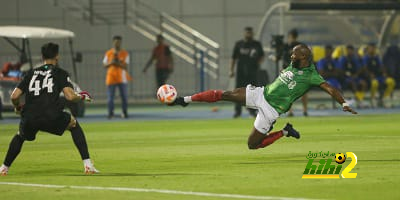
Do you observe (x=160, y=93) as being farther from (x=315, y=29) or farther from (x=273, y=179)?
(x=315, y=29)

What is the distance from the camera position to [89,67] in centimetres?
4162

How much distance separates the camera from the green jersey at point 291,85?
16.7 m

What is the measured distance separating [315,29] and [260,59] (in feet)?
44.3

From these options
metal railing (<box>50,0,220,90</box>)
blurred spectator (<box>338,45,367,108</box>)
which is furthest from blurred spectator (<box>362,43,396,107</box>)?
metal railing (<box>50,0,220,90</box>)

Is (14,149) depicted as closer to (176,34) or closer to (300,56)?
(300,56)

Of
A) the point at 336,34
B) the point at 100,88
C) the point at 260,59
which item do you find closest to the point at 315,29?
the point at 336,34

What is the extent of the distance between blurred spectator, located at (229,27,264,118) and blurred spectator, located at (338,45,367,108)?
5095mm

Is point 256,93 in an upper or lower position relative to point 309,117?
upper

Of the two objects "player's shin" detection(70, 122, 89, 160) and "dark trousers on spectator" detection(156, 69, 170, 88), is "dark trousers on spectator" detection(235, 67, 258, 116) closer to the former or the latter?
"dark trousers on spectator" detection(156, 69, 170, 88)

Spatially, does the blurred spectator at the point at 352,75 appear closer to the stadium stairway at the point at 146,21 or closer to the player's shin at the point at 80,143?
the stadium stairway at the point at 146,21

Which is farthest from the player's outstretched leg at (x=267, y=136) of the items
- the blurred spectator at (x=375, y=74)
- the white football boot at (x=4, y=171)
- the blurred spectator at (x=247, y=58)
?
the blurred spectator at (x=375, y=74)

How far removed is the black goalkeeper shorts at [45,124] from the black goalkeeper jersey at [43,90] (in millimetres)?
50

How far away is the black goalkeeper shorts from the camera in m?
14.3

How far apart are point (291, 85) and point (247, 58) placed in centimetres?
1408
